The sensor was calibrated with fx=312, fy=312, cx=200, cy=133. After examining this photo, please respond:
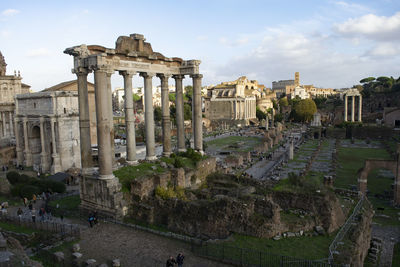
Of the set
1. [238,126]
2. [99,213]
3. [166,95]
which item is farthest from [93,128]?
[238,126]

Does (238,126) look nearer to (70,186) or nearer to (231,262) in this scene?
(70,186)

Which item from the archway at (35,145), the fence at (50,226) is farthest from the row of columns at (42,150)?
the fence at (50,226)

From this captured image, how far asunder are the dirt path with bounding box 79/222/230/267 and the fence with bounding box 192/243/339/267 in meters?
0.30

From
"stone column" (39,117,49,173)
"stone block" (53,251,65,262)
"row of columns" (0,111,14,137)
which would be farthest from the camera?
"row of columns" (0,111,14,137)

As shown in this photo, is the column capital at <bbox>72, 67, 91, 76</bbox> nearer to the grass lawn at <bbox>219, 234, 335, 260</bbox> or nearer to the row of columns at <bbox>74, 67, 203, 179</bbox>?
the row of columns at <bbox>74, 67, 203, 179</bbox>

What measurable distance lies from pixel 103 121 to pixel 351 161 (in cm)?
3387

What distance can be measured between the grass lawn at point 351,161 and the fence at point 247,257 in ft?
62.4

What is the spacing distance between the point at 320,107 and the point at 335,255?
109282 millimetres

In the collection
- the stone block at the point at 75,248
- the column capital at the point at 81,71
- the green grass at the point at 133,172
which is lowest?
the stone block at the point at 75,248

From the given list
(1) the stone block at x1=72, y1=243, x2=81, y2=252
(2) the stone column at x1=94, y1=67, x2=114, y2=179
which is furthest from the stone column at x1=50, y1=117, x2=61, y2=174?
(1) the stone block at x1=72, y1=243, x2=81, y2=252

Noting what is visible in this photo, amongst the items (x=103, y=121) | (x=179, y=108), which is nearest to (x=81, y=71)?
(x=103, y=121)

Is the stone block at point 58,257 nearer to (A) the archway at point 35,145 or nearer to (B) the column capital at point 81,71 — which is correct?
(B) the column capital at point 81,71

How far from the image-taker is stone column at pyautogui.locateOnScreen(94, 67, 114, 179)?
14.8 m

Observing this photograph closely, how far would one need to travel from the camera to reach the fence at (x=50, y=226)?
13198 millimetres
